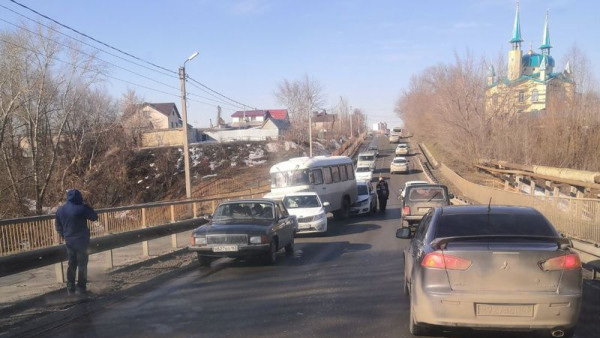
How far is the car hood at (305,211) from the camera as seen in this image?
57.4 ft

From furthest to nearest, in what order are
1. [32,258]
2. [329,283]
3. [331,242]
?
1. [331,242]
2. [329,283]
3. [32,258]

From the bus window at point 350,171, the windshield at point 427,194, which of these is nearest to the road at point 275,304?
the windshield at point 427,194

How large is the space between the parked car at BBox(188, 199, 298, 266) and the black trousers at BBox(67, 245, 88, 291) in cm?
287

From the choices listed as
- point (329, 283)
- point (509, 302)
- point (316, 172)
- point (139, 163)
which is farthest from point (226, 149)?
point (509, 302)

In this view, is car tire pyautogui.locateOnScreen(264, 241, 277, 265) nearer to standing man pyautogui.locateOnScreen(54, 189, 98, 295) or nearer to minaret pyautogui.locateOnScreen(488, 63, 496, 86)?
standing man pyautogui.locateOnScreen(54, 189, 98, 295)

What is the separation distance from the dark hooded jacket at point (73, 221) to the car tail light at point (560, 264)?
6.70 metres

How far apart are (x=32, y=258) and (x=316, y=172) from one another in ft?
51.5

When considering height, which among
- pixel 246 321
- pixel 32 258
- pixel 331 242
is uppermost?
pixel 32 258

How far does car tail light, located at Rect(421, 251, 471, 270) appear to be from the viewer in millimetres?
5352

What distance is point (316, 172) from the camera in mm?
22859

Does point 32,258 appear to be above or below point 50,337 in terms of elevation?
above

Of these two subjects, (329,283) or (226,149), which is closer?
(329,283)

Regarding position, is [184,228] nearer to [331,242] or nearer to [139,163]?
[331,242]

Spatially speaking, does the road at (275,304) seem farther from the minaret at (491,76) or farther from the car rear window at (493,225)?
the minaret at (491,76)
